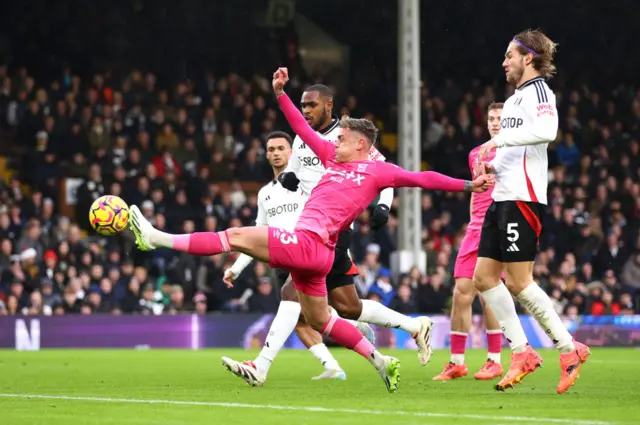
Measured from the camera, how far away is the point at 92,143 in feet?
77.8

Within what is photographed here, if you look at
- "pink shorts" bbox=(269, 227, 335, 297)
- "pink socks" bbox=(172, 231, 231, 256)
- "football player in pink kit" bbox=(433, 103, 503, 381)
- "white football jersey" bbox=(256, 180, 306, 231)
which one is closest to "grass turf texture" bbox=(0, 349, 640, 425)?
"football player in pink kit" bbox=(433, 103, 503, 381)

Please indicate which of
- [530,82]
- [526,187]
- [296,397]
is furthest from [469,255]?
[296,397]

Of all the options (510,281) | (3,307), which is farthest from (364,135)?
(3,307)

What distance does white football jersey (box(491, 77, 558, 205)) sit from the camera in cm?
888

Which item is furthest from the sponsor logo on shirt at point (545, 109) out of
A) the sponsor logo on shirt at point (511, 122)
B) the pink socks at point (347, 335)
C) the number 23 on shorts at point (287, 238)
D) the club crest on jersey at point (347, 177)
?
the pink socks at point (347, 335)

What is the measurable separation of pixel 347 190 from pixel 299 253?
0.69 metres

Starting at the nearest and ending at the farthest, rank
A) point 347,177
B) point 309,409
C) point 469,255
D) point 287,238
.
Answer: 1. point 309,409
2. point 287,238
3. point 347,177
4. point 469,255

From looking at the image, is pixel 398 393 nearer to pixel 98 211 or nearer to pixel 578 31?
pixel 98 211

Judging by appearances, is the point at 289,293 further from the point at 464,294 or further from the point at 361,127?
the point at 361,127

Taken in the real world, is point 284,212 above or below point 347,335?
above

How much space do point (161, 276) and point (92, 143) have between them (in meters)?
3.61

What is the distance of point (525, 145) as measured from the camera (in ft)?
29.2

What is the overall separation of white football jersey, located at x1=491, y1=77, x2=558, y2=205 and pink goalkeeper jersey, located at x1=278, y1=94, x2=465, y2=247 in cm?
48

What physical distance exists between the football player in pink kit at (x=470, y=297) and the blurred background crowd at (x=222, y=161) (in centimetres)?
912
